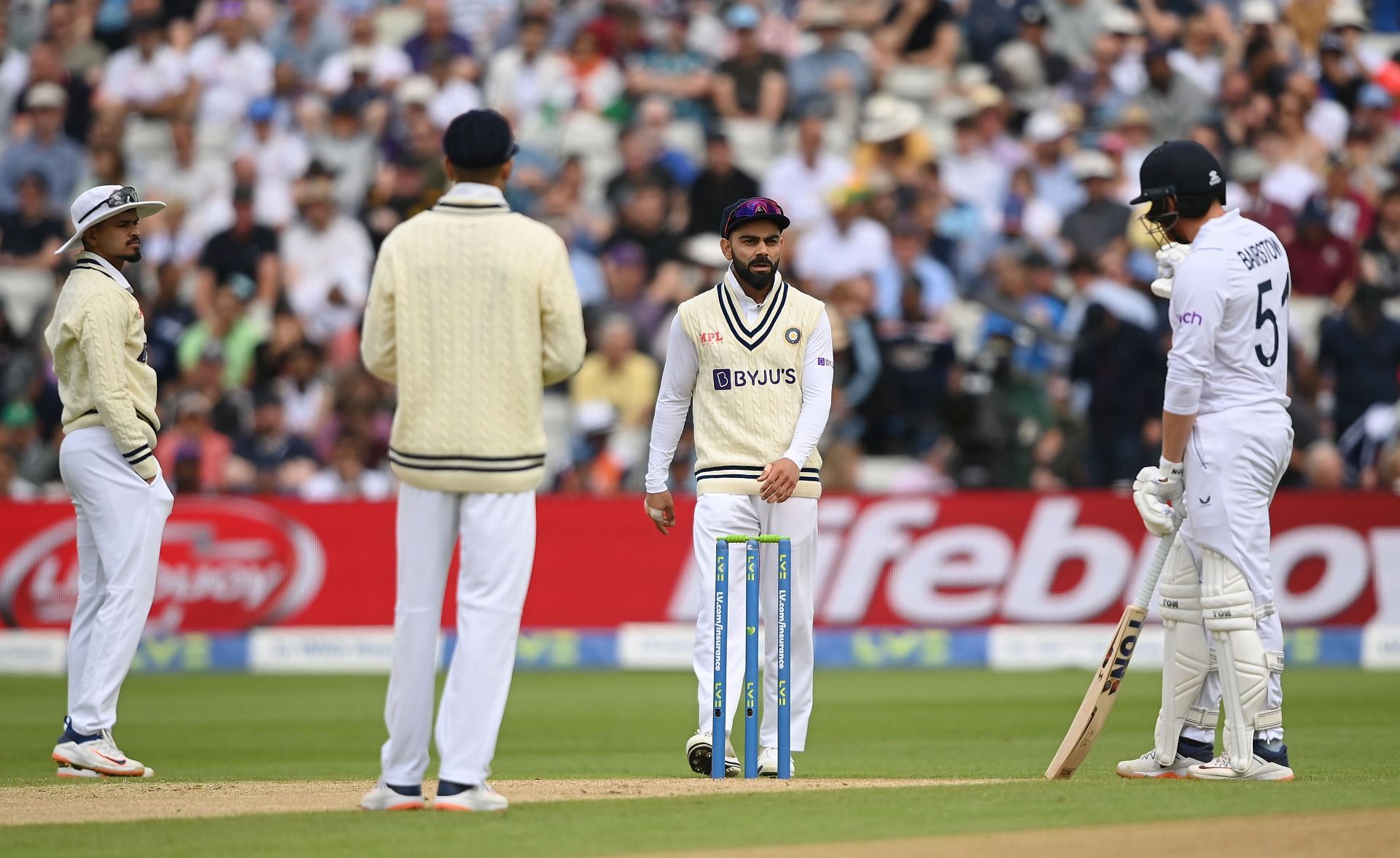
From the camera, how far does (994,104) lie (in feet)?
61.3

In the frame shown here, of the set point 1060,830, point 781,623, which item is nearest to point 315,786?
point 781,623

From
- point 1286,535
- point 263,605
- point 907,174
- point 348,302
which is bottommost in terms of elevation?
point 263,605

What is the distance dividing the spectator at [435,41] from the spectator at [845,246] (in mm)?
4721

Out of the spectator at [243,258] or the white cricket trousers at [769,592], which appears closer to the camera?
the white cricket trousers at [769,592]

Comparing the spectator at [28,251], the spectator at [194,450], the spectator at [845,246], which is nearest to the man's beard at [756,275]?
the spectator at [194,450]

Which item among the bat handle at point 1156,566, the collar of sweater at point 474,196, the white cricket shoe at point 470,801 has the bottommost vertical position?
the white cricket shoe at point 470,801

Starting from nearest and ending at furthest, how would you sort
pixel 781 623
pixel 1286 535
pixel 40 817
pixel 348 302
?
pixel 40 817 → pixel 781 623 → pixel 1286 535 → pixel 348 302

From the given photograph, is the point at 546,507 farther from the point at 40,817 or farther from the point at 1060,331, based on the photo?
the point at 40,817

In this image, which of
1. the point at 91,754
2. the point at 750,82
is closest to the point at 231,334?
the point at 750,82

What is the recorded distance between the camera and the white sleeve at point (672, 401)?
27.5 feet

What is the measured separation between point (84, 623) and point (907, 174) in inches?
444

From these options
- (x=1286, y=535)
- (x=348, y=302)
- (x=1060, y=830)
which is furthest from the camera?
(x=348, y=302)

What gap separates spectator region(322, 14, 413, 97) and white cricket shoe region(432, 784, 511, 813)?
14251mm

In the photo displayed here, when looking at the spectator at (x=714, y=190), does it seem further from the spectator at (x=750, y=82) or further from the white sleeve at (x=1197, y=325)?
the white sleeve at (x=1197, y=325)
